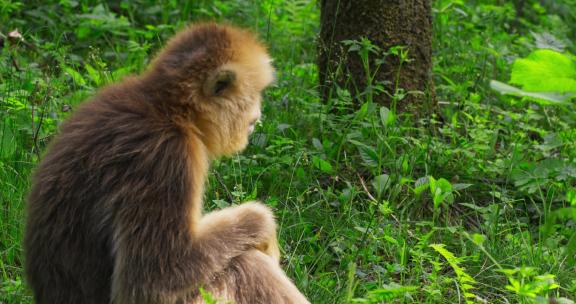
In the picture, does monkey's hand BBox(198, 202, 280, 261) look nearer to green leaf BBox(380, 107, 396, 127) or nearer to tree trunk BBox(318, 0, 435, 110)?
green leaf BBox(380, 107, 396, 127)

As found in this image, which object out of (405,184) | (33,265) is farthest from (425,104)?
(33,265)

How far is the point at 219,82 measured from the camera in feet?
12.6

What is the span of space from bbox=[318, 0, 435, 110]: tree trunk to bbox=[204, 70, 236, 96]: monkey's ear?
2059 millimetres

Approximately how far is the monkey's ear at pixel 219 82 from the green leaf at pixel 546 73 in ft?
4.50

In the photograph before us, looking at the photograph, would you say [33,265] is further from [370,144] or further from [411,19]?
[411,19]

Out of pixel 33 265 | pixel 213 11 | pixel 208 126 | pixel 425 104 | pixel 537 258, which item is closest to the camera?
pixel 33 265

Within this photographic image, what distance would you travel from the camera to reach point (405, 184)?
17.5 feet

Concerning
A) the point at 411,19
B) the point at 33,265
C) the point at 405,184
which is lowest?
the point at 405,184

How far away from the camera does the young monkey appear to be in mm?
3500

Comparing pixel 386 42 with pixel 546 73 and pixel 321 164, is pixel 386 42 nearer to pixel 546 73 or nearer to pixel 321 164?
pixel 321 164

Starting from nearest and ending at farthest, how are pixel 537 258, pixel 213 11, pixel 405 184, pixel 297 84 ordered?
pixel 537 258, pixel 405 184, pixel 297 84, pixel 213 11

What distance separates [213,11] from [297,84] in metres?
1.52

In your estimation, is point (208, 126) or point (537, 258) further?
point (537, 258)

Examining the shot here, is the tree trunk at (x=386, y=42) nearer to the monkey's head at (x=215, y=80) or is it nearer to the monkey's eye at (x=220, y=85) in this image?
the monkey's head at (x=215, y=80)
